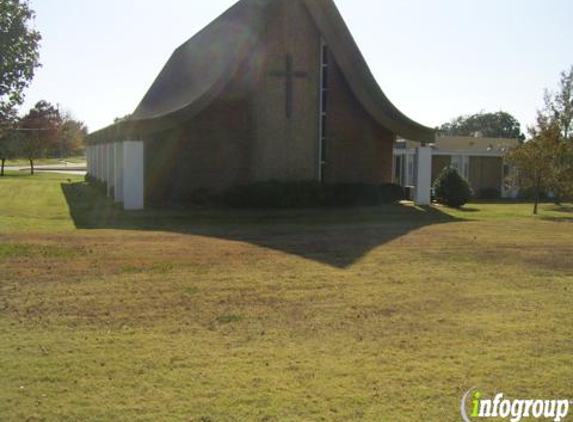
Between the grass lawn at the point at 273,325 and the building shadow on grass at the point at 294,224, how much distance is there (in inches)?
6.1

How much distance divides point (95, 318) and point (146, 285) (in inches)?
67.9

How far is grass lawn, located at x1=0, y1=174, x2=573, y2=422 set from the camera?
4.90 meters

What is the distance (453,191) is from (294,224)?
373 inches

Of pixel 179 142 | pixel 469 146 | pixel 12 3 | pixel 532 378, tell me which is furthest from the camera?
pixel 469 146

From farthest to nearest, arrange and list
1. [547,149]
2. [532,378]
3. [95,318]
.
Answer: [547,149] → [95,318] → [532,378]

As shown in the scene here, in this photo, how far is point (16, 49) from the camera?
46.3 ft

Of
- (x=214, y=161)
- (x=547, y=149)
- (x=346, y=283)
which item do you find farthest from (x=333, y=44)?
(x=346, y=283)

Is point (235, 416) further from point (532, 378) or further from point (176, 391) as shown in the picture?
point (532, 378)

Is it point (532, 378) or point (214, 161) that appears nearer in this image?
point (532, 378)

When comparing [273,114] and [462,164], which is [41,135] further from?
[273,114]

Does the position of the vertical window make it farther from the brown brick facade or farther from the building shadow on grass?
the building shadow on grass

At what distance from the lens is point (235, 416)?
15.1ft

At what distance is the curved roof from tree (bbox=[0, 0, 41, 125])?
4.41 metres

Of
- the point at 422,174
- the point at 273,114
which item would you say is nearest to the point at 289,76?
the point at 273,114
